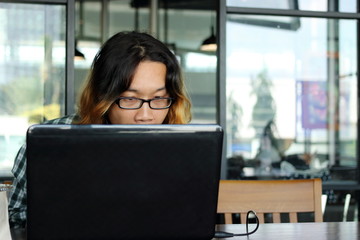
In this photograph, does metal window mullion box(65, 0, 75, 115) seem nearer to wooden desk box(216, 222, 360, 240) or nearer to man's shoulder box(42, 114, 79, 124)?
man's shoulder box(42, 114, 79, 124)

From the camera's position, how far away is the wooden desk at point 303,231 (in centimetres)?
134

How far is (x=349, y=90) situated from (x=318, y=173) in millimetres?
969

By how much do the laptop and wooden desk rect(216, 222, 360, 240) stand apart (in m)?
0.47

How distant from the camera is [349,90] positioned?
18.4 ft

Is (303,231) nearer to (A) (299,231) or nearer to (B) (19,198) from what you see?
(A) (299,231)

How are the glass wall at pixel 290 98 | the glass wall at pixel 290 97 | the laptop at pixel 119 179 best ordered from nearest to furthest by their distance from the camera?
the laptop at pixel 119 179 → the glass wall at pixel 290 98 → the glass wall at pixel 290 97

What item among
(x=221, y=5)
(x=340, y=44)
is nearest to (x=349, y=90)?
(x=340, y=44)

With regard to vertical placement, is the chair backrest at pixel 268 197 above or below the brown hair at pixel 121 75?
below

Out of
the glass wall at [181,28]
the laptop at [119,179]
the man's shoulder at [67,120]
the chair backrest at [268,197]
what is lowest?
the chair backrest at [268,197]

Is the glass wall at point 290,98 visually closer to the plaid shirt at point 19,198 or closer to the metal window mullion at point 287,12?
the metal window mullion at point 287,12

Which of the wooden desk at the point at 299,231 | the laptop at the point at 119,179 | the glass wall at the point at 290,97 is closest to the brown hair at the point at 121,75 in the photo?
the wooden desk at the point at 299,231

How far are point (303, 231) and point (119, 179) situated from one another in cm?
74

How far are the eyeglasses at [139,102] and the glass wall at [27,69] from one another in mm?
1752

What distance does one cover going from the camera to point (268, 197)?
1.72 meters
